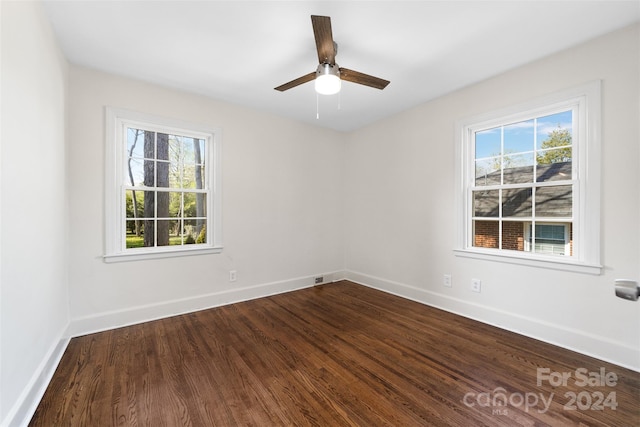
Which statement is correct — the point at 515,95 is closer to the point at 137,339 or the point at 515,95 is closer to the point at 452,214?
the point at 452,214

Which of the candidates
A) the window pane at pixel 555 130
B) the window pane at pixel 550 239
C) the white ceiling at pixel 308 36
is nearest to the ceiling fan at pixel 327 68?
the white ceiling at pixel 308 36


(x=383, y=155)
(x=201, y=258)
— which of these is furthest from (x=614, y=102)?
(x=201, y=258)

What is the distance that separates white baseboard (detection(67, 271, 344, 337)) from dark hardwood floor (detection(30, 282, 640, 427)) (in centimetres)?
14

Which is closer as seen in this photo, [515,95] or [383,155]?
[515,95]

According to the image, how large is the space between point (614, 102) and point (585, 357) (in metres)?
2.01

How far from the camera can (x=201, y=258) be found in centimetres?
323

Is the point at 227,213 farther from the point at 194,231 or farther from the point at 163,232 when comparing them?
the point at 163,232

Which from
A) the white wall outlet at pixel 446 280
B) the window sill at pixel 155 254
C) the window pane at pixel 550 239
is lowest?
the white wall outlet at pixel 446 280

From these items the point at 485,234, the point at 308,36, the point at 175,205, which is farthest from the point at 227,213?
the point at 485,234

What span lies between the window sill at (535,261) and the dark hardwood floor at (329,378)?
0.68m

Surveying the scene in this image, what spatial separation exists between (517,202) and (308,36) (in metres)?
2.51

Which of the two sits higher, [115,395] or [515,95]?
[515,95]

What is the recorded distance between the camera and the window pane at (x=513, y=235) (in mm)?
2689

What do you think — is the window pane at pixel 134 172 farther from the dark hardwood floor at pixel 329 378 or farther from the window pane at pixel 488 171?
the window pane at pixel 488 171
